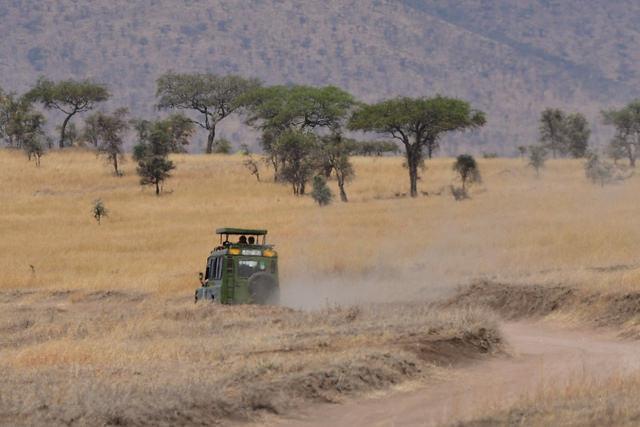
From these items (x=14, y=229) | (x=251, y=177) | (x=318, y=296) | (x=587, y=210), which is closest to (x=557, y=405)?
(x=318, y=296)

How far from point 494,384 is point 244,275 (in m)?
10.5

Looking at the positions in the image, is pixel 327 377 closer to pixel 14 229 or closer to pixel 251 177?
pixel 14 229

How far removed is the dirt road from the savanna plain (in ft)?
0.62

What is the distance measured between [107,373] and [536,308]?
438 inches

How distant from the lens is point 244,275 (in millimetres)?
21906

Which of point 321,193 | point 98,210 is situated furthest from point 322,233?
point 98,210

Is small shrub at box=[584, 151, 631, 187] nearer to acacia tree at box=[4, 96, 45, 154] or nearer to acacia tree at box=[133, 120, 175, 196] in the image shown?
acacia tree at box=[133, 120, 175, 196]

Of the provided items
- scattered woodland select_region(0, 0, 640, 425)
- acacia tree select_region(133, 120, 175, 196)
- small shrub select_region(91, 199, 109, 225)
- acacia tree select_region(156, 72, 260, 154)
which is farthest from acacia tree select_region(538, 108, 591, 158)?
small shrub select_region(91, 199, 109, 225)

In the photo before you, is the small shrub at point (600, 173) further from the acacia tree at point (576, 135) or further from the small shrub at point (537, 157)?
the acacia tree at point (576, 135)

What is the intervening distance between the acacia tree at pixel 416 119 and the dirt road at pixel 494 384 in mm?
50585

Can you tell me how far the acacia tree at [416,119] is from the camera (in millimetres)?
68125

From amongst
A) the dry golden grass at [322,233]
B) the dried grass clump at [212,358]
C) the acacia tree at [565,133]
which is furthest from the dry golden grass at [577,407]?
the acacia tree at [565,133]

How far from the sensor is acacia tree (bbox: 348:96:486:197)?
68125 mm

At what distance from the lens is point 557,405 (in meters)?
9.50
